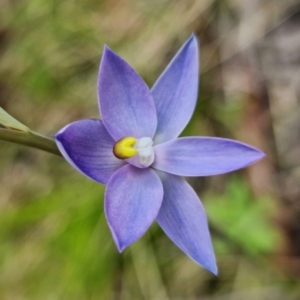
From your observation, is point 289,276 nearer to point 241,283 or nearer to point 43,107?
point 241,283

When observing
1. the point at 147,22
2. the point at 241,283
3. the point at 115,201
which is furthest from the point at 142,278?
the point at 115,201

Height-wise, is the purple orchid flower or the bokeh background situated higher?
the purple orchid flower

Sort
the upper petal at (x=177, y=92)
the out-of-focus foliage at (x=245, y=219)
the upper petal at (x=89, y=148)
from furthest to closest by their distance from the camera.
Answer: the out-of-focus foliage at (x=245, y=219)
the upper petal at (x=177, y=92)
the upper petal at (x=89, y=148)

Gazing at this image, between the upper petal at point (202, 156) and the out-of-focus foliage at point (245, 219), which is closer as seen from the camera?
the upper petal at point (202, 156)

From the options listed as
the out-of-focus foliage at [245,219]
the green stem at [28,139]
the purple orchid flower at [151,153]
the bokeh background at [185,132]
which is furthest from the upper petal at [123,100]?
the out-of-focus foliage at [245,219]

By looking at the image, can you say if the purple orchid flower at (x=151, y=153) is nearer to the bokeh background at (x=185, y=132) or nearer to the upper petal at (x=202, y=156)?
the upper petal at (x=202, y=156)

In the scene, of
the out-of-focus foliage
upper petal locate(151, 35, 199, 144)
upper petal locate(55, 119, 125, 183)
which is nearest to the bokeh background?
the out-of-focus foliage

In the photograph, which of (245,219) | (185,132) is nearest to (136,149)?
(185,132)

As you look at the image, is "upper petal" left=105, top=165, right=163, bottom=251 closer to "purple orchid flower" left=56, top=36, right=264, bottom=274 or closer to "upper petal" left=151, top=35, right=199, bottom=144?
"purple orchid flower" left=56, top=36, right=264, bottom=274
